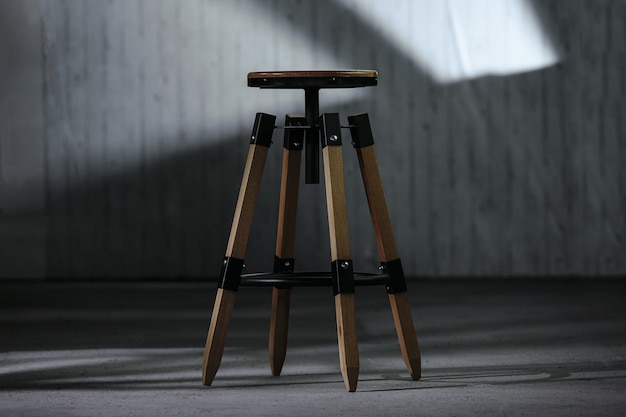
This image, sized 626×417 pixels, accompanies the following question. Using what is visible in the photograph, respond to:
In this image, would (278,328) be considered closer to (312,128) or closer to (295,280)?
(295,280)

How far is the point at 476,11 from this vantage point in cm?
615

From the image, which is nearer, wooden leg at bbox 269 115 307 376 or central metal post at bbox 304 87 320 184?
central metal post at bbox 304 87 320 184

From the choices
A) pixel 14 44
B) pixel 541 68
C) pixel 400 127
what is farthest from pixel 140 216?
pixel 541 68

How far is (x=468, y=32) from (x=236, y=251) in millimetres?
3854

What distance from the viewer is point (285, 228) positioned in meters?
2.88

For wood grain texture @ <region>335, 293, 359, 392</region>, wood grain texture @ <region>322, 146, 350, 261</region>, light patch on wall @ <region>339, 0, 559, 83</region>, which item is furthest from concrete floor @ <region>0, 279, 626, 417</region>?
light patch on wall @ <region>339, 0, 559, 83</region>

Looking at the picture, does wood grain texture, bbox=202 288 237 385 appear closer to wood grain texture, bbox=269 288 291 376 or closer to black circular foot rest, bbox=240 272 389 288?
black circular foot rest, bbox=240 272 389 288

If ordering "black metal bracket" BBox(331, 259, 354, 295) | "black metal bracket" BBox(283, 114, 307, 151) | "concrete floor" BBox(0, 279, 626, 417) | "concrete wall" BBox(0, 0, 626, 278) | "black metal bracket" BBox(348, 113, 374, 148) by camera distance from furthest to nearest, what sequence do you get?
1. "concrete wall" BBox(0, 0, 626, 278)
2. "black metal bracket" BBox(283, 114, 307, 151)
3. "black metal bracket" BBox(348, 113, 374, 148)
4. "black metal bracket" BBox(331, 259, 354, 295)
5. "concrete floor" BBox(0, 279, 626, 417)

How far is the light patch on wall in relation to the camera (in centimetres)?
615

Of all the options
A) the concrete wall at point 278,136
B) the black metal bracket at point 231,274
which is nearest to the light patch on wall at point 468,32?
the concrete wall at point 278,136

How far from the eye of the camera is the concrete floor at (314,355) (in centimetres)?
Result: 247

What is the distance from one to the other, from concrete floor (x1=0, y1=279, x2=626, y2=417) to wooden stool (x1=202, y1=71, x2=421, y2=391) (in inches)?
5.4

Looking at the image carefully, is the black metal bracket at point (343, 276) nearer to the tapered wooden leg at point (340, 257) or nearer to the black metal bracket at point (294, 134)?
the tapered wooden leg at point (340, 257)

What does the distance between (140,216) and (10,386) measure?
3.40 m
